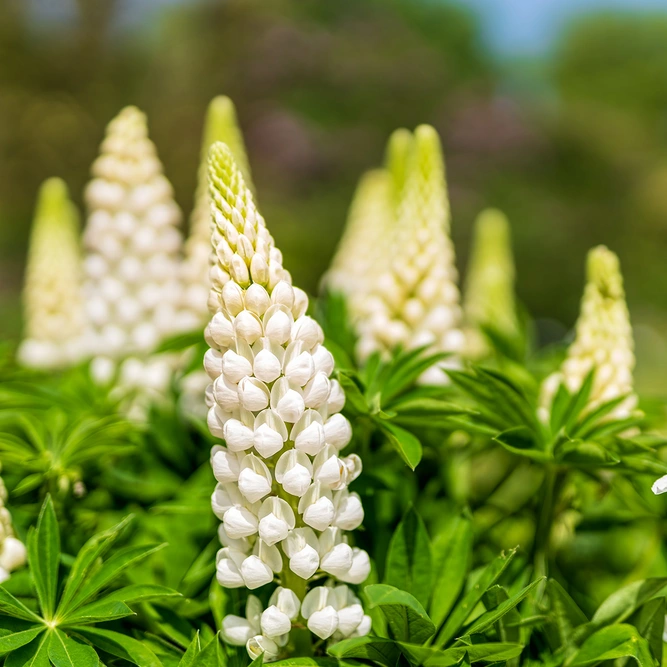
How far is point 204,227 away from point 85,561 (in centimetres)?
86

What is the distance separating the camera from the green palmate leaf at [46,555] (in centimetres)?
86

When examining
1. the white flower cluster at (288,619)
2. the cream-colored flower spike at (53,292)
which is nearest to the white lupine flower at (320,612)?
the white flower cluster at (288,619)

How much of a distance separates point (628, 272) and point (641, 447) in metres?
7.04

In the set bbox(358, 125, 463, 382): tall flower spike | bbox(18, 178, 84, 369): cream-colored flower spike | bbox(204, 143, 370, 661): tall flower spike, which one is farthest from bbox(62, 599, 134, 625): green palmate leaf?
bbox(18, 178, 84, 369): cream-colored flower spike

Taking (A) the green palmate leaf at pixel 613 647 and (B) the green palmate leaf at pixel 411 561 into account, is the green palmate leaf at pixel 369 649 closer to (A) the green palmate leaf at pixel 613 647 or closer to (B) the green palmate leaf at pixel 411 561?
(B) the green palmate leaf at pixel 411 561

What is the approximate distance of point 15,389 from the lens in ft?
4.07

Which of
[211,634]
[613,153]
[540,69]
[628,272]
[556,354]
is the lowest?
[211,634]

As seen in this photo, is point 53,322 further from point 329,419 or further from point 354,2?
point 354,2

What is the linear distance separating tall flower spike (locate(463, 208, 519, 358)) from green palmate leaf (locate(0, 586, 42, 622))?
125cm

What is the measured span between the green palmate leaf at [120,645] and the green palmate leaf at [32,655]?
1.4 inches

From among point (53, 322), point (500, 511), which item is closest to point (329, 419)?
point (500, 511)

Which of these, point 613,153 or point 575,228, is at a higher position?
point 613,153

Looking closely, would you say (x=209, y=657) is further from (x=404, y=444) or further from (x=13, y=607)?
(x=404, y=444)

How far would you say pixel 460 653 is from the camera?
0.79 metres
